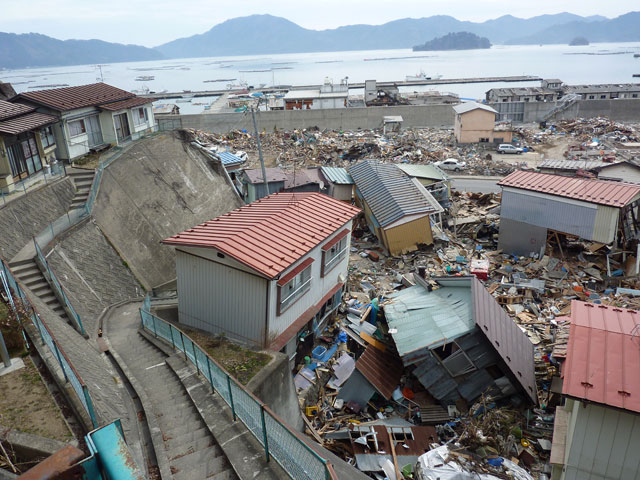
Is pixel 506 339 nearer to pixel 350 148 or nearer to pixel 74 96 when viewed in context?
pixel 74 96

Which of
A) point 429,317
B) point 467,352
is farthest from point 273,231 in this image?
point 467,352

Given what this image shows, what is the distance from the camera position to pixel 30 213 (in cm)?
1658

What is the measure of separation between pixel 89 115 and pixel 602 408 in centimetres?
2606

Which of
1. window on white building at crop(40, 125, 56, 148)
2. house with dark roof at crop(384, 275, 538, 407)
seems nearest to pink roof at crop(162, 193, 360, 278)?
house with dark roof at crop(384, 275, 538, 407)

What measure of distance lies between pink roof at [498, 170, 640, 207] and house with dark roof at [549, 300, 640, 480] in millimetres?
10548

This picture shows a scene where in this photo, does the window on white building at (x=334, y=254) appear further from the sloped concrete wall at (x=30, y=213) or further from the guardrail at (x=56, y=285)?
the sloped concrete wall at (x=30, y=213)

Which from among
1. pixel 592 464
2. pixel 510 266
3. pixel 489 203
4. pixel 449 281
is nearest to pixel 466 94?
pixel 489 203

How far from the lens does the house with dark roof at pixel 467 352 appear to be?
424 inches

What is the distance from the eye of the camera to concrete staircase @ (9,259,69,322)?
12969 millimetres

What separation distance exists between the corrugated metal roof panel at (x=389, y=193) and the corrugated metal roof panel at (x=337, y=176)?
0.40 metres

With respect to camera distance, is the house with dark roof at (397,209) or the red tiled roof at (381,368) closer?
the red tiled roof at (381,368)

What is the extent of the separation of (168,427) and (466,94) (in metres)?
96.9

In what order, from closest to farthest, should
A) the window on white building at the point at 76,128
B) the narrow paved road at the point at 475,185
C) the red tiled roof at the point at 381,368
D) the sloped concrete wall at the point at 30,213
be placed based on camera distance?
the red tiled roof at the point at 381,368 → the sloped concrete wall at the point at 30,213 → the window on white building at the point at 76,128 → the narrow paved road at the point at 475,185

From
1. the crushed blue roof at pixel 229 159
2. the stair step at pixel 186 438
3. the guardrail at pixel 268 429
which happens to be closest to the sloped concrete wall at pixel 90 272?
the guardrail at pixel 268 429
